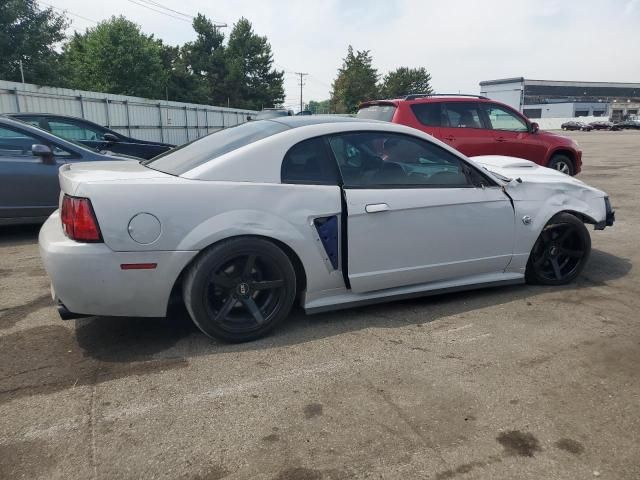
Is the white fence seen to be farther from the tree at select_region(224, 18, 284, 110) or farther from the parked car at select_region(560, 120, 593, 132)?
the parked car at select_region(560, 120, 593, 132)

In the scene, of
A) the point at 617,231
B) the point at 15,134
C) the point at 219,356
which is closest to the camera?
the point at 219,356

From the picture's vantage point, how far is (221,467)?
2.16m

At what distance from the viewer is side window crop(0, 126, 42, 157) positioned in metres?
5.81

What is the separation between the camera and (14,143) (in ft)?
19.2

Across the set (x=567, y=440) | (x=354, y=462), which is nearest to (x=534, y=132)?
(x=567, y=440)

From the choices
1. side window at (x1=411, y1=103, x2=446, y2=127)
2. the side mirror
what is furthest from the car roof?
the side mirror

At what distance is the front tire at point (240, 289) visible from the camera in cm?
312

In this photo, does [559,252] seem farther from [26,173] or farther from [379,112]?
[26,173]

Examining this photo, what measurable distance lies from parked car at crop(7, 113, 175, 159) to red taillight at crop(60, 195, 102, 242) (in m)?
4.90

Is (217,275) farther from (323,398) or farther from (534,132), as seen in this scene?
(534,132)

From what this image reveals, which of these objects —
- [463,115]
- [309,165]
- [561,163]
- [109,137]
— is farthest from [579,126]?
[309,165]

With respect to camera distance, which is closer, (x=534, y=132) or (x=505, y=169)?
(x=505, y=169)

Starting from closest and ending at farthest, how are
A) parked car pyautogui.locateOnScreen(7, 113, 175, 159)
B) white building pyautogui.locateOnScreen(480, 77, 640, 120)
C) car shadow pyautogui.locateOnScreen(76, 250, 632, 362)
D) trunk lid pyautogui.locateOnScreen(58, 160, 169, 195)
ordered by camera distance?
trunk lid pyautogui.locateOnScreen(58, 160, 169, 195), car shadow pyautogui.locateOnScreen(76, 250, 632, 362), parked car pyautogui.locateOnScreen(7, 113, 175, 159), white building pyautogui.locateOnScreen(480, 77, 640, 120)

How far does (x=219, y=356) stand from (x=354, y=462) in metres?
1.26
